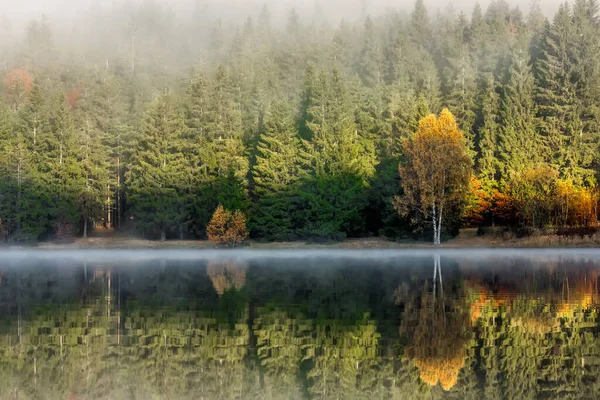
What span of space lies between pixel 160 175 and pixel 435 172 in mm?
24769

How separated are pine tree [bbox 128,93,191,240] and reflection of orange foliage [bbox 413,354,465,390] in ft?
184

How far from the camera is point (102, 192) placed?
2825 inches

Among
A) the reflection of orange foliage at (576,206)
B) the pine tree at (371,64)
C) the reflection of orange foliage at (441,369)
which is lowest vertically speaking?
the reflection of orange foliage at (441,369)

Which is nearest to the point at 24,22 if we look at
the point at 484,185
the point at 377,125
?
the point at 377,125

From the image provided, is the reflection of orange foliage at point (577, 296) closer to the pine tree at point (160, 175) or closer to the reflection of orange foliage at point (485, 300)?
the reflection of orange foliage at point (485, 300)

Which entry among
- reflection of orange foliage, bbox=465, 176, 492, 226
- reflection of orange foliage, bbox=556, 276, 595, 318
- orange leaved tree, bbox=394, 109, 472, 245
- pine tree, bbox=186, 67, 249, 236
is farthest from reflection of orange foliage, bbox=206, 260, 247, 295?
reflection of orange foliage, bbox=465, 176, 492, 226

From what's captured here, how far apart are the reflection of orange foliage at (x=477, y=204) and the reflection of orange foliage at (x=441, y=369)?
53.5 m

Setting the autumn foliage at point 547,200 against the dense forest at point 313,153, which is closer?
the autumn foliage at point 547,200

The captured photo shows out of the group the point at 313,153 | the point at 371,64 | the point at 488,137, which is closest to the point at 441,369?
the point at 313,153

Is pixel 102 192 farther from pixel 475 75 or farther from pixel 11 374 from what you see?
pixel 11 374

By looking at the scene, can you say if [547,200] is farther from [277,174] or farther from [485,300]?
[485,300]

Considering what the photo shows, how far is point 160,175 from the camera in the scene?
68.4 m

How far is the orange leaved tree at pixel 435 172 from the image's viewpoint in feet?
199

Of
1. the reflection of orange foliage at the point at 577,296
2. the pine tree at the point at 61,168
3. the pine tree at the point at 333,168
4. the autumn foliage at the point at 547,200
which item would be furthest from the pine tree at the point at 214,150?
the reflection of orange foliage at the point at 577,296
